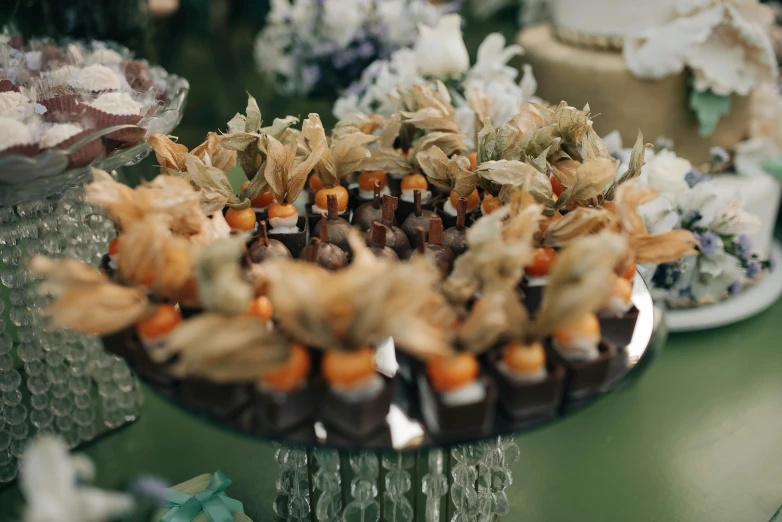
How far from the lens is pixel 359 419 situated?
38.1 inches

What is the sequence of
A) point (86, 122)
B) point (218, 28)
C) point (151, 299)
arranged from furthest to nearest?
1. point (218, 28)
2. point (86, 122)
3. point (151, 299)

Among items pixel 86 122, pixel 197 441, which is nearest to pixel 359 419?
pixel 86 122

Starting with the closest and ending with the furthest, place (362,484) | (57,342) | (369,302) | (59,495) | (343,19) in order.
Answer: (59,495) < (369,302) < (362,484) < (57,342) < (343,19)

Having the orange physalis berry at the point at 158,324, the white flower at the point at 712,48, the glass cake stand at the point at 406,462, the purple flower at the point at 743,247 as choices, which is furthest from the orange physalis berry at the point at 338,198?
the purple flower at the point at 743,247

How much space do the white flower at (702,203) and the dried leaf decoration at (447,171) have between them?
0.99 m

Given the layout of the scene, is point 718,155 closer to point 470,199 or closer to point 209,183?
point 470,199

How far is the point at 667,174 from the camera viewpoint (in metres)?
2.06

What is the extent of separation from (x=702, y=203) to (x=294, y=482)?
1435mm

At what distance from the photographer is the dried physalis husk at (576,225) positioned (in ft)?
3.92

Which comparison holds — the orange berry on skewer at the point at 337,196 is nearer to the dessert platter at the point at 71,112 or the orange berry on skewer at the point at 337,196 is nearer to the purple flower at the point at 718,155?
the dessert platter at the point at 71,112

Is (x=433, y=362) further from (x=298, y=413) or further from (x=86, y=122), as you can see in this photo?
(x=86, y=122)

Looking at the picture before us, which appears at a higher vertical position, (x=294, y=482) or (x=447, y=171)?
(x=447, y=171)

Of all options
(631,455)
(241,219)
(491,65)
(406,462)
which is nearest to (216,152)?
(241,219)

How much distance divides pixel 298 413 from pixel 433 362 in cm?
20
